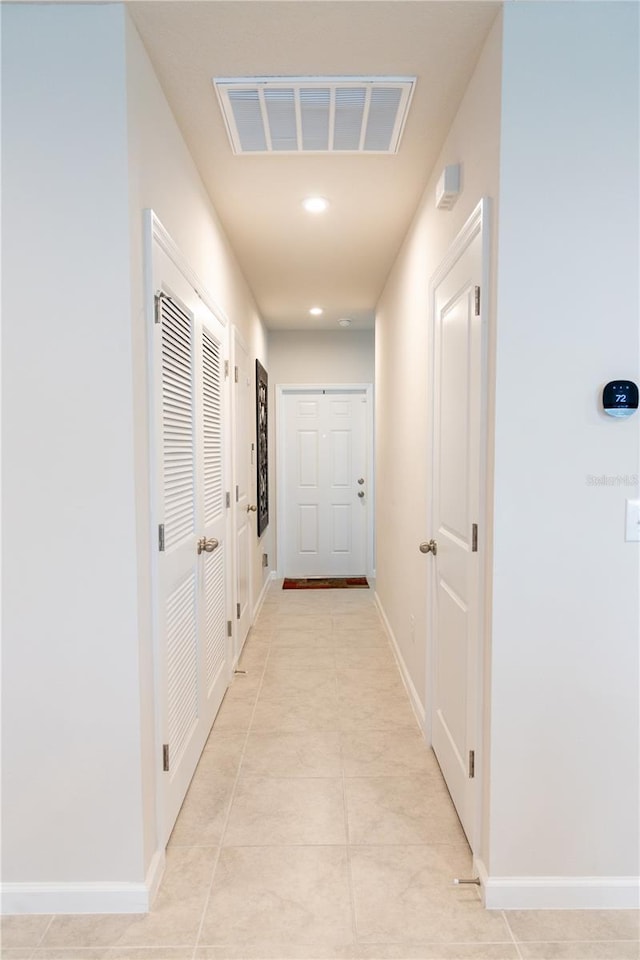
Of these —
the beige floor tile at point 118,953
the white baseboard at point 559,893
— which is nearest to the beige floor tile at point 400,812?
the white baseboard at point 559,893

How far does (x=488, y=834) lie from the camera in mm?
1604

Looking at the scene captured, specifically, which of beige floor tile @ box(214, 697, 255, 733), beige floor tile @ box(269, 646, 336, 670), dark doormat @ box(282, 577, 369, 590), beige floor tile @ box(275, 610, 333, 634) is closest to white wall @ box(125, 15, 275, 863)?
beige floor tile @ box(214, 697, 255, 733)

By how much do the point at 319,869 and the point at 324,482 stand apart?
164 inches

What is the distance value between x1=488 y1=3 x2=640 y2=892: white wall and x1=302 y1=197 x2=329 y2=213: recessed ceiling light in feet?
4.18

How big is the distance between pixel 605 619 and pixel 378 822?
110 centimetres

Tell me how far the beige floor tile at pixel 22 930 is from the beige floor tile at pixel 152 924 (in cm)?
2

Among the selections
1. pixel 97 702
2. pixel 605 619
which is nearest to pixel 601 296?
pixel 605 619

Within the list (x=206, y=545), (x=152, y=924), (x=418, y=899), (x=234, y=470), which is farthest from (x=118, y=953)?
(x=234, y=470)

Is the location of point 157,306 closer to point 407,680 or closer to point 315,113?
point 315,113

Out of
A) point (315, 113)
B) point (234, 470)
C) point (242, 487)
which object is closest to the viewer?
point (315, 113)

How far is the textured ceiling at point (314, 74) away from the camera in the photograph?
152 centimetres

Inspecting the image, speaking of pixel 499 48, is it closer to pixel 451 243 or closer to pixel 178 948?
pixel 451 243

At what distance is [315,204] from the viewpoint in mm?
2670

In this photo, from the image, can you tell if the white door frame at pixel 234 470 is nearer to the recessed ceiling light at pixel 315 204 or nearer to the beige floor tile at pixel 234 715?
the beige floor tile at pixel 234 715
